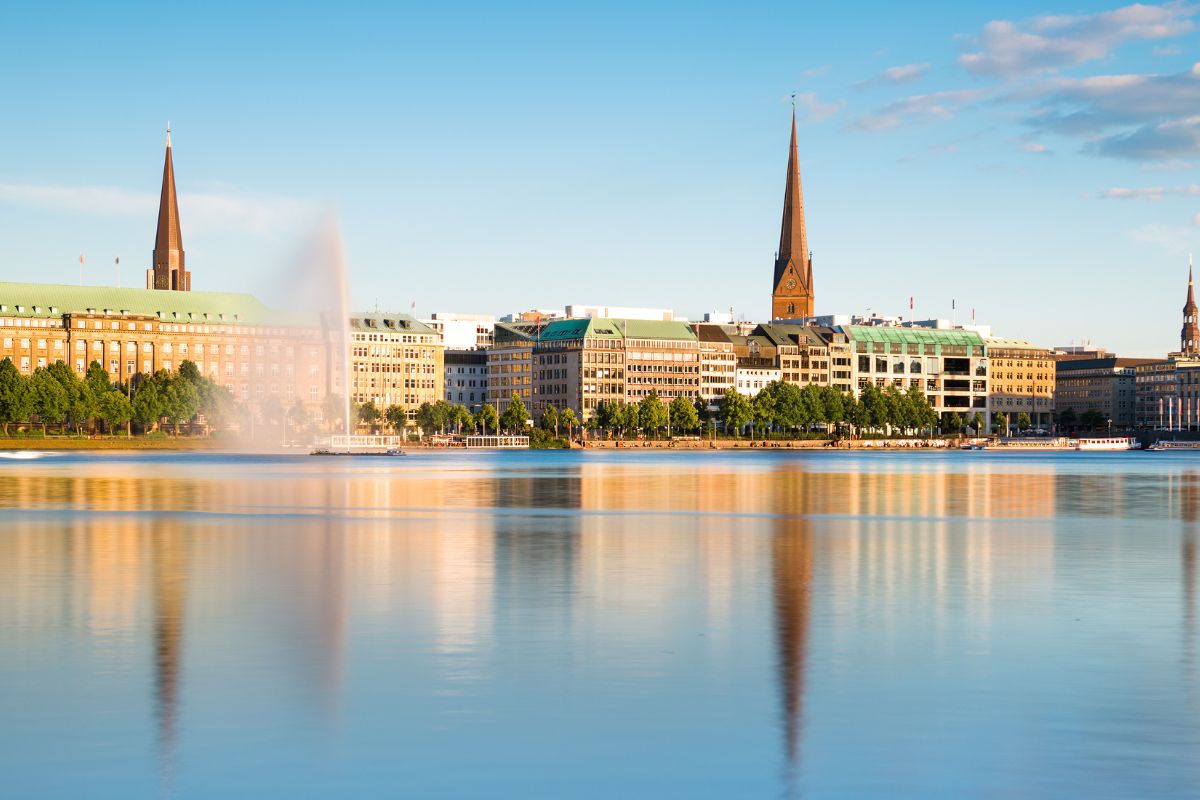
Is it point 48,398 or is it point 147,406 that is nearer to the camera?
point 48,398

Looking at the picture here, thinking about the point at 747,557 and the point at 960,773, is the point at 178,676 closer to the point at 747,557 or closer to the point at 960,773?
the point at 960,773

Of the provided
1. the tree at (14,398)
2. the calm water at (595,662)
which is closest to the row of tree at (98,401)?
the tree at (14,398)

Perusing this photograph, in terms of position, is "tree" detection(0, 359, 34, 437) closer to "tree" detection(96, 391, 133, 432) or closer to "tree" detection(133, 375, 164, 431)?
"tree" detection(96, 391, 133, 432)

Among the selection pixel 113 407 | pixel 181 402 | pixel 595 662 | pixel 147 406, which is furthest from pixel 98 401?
pixel 595 662

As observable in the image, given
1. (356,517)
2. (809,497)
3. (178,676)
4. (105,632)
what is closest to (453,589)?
(105,632)

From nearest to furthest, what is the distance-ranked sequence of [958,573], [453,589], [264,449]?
[453,589] → [958,573] → [264,449]

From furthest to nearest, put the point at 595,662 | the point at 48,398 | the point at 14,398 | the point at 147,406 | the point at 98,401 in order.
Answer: the point at 147,406
the point at 98,401
the point at 48,398
the point at 14,398
the point at 595,662

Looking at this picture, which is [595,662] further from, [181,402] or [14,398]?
[181,402]

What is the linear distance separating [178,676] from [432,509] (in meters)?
34.3

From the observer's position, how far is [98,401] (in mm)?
171125

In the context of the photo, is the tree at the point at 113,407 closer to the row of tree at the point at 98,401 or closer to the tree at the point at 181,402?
the row of tree at the point at 98,401

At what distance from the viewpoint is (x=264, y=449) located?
565 ft

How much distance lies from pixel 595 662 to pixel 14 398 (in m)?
154

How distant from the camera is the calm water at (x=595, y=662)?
13.7 metres
